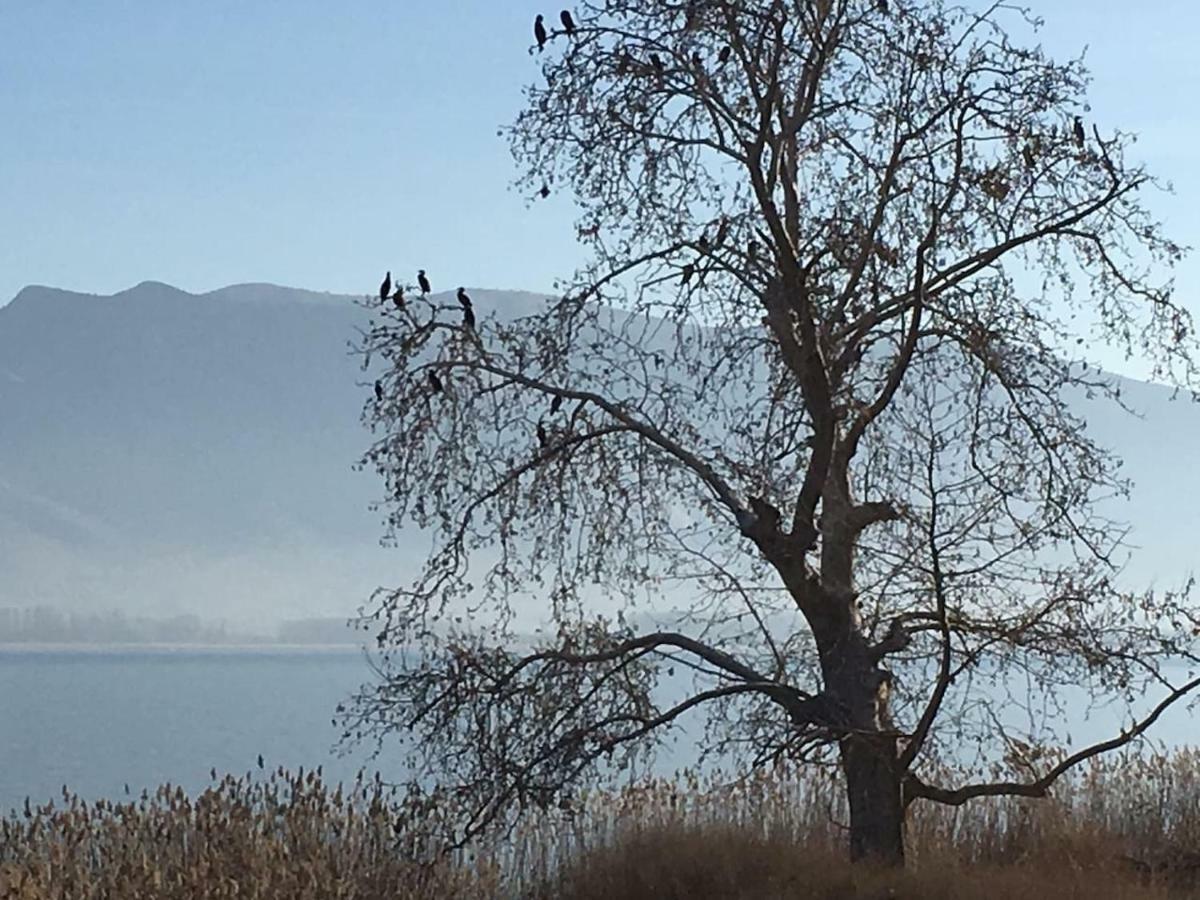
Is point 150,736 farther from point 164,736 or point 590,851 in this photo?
point 590,851

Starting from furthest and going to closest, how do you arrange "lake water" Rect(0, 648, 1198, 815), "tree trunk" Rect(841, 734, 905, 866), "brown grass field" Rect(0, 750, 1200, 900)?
"lake water" Rect(0, 648, 1198, 815)
"tree trunk" Rect(841, 734, 905, 866)
"brown grass field" Rect(0, 750, 1200, 900)

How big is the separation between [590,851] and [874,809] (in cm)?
218

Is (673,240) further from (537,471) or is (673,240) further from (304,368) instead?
(304,368)

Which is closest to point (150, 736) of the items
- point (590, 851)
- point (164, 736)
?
point (164, 736)

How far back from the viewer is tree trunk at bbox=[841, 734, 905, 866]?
10836 mm

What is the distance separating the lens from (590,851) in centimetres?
1211

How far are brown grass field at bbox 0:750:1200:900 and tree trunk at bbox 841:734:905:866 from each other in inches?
7.7

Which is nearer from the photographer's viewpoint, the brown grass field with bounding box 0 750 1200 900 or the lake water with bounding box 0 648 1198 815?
the brown grass field with bounding box 0 750 1200 900

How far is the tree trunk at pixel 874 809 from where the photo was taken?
10.8 m

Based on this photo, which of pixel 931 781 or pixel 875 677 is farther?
pixel 931 781

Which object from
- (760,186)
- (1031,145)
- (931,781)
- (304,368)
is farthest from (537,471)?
(304,368)

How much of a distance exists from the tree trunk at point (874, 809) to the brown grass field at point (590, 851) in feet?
0.64

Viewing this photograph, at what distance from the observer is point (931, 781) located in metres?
14.3

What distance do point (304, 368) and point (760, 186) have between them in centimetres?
19146
